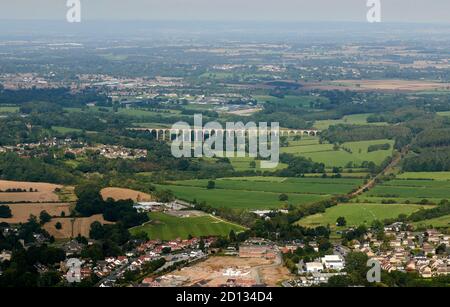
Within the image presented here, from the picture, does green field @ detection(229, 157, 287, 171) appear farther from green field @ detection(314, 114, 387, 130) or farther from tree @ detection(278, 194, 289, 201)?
green field @ detection(314, 114, 387, 130)

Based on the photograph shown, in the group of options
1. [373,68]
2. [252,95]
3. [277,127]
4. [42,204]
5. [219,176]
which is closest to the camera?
[42,204]

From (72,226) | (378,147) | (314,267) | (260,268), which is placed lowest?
(378,147)

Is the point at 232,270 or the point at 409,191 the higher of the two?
the point at 232,270

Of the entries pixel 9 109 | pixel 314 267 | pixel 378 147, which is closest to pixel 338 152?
pixel 378 147

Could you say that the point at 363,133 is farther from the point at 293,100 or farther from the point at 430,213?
the point at 430,213

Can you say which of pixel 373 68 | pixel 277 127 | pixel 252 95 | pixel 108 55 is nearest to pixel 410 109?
pixel 277 127
